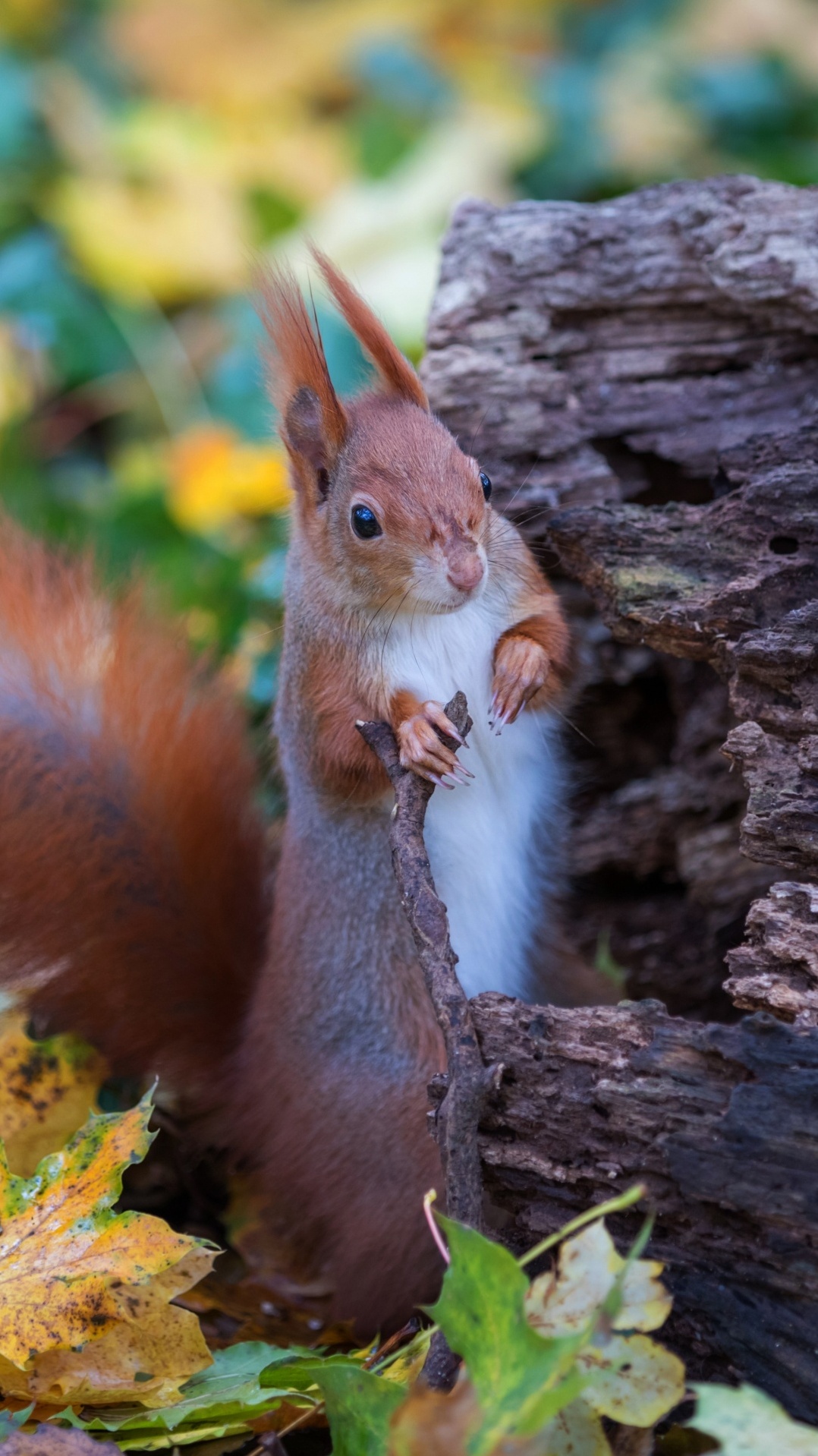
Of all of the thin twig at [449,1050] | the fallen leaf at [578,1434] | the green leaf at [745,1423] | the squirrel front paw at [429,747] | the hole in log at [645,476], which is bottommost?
the fallen leaf at [578,1434]

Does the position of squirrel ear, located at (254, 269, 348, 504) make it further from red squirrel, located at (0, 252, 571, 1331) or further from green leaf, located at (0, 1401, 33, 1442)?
green leaf, located at (0, 1401, 33, 1442)

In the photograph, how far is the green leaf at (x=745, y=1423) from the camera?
2.19ft

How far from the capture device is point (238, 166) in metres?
3.21

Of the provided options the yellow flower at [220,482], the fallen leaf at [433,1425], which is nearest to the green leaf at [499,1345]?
the fallen leaf at [433,1425]

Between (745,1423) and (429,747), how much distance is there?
0.55 meters

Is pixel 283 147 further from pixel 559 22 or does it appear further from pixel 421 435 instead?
pixel 421 435

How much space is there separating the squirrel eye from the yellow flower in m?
1.14

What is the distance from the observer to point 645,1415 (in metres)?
0.77

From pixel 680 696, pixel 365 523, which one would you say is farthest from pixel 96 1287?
pixel 680 696

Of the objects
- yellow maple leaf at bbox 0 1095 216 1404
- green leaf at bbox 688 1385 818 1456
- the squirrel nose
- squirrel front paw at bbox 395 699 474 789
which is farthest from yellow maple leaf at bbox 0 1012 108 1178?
green leaf at bbox 688 1385 818 1456

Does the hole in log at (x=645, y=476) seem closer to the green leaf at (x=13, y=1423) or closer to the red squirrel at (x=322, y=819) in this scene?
the red squirrel at (x=322, y=819)

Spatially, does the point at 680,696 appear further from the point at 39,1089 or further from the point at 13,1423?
the point at 13,1423

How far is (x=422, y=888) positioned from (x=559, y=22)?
361 cm

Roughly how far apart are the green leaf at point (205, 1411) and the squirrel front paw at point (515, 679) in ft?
1.77
